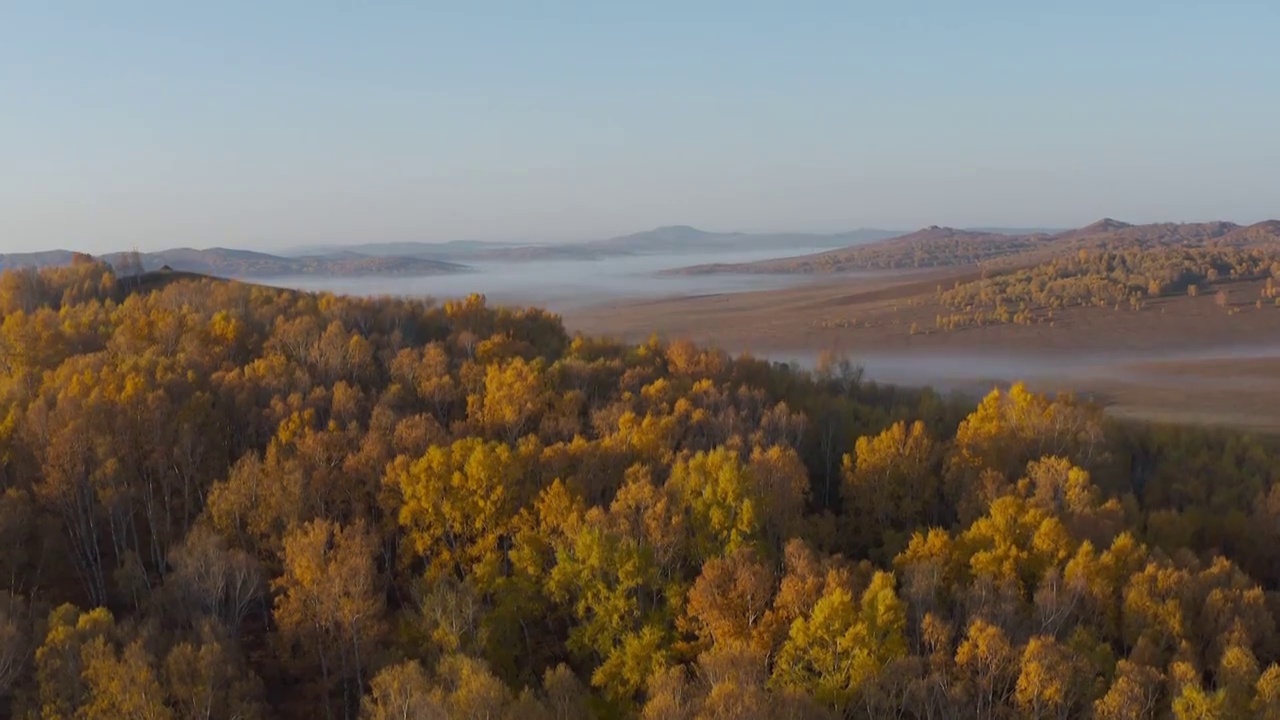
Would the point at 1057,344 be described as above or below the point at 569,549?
below

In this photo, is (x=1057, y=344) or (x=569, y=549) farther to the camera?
(x=1057, y=344)

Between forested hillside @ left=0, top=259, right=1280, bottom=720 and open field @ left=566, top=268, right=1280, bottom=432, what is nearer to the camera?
forested hillside @ left=0, top=259, right=1280, bottom=720

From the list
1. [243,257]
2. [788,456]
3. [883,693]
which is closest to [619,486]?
[788,456]

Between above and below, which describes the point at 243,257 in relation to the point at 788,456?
above

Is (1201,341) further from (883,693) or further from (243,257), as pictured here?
(243,257)
